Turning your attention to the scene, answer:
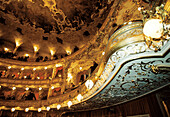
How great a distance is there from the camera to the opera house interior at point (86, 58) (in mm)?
3092

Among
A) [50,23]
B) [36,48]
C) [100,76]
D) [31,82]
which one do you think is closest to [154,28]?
[100,76]

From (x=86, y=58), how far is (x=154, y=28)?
815 centimetres

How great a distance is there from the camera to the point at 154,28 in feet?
6.63

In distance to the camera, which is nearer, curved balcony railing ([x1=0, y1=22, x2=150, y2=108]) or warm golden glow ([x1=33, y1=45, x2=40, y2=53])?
curved balcony railing ([x1=0, y1=22, x2=150, y2=108])

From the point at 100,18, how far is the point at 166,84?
7.92 meters

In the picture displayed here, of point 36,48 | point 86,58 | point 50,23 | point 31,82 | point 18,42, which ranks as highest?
point 50,23

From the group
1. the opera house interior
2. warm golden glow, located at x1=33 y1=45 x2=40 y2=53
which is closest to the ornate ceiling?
the opera house interior

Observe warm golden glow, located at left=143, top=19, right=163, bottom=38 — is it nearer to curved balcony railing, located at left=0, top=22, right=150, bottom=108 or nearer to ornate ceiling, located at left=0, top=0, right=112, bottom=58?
curved balcony railing, located at left=0, top=22, right=150, bottom=108

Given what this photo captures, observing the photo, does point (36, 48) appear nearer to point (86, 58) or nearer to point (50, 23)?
point (50, 23)

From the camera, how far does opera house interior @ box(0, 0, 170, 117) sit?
3.09 meters

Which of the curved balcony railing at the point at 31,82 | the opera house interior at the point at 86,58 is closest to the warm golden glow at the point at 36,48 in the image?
the opera house interior at the point at 86,58

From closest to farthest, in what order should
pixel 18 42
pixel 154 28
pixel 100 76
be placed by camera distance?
pixel 154 28 < pixel 100 76 < pixel 18 42

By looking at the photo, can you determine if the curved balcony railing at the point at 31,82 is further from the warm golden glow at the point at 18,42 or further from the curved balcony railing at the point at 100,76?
the warm golden glow at the point at 18,42

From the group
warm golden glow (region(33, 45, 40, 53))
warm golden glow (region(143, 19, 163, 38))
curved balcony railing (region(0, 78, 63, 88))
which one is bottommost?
warm golden glow (region(143, 19, 163, 38))
